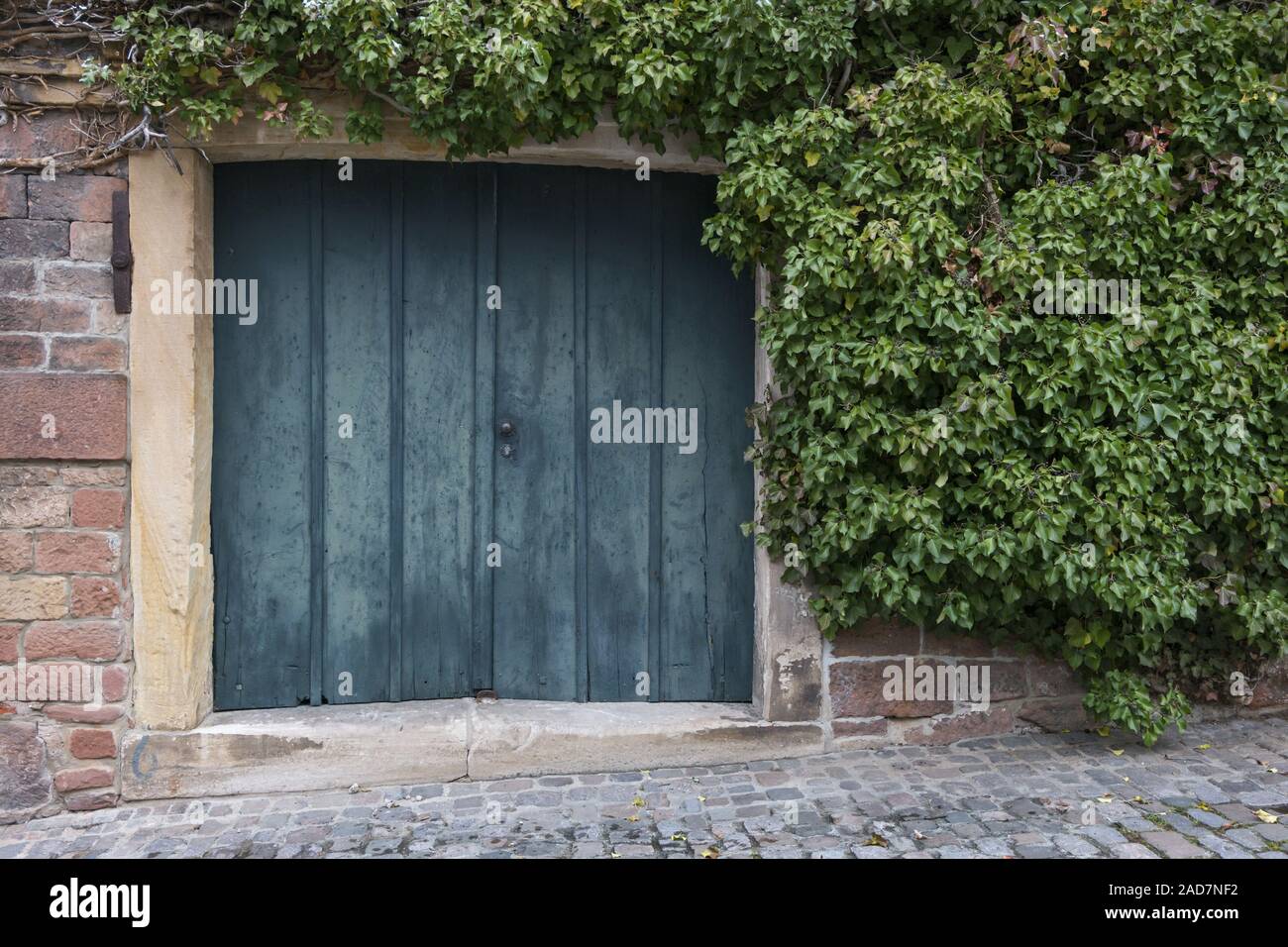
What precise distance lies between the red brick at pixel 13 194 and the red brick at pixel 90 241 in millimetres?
187

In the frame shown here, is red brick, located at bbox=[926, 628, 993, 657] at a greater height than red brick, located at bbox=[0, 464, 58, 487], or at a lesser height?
lesser

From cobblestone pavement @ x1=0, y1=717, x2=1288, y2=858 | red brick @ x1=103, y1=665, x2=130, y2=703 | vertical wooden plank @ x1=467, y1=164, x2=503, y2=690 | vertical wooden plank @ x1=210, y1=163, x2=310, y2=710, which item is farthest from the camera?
vertical wooden plank @ x1=467, y1=164, x2=503, y2=690

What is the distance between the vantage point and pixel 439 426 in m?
4.07

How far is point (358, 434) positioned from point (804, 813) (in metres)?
2.30

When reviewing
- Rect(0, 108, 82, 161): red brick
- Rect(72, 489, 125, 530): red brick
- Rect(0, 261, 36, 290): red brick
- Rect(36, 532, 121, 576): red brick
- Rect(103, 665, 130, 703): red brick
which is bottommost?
Rect(103, 665, 130, 703): red brick

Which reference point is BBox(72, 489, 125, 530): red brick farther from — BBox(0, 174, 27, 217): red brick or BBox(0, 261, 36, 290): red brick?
BBox(0, 174, 27, 217): red brick

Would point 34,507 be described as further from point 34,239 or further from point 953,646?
point 953,646

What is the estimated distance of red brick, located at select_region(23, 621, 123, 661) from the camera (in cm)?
358

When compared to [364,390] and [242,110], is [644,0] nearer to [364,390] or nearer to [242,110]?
[242,110]

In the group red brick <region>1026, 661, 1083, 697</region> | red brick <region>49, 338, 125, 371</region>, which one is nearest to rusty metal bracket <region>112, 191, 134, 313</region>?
red brick <region>49, 338, 125, 371</region>

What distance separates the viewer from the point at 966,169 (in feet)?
12.0

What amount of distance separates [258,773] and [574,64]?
2959 mm

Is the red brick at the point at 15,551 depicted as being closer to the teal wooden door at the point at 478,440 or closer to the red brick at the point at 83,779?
the teal wooden door at the point at 478,440

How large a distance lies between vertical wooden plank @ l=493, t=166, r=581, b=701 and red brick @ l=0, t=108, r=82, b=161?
1603 mm
